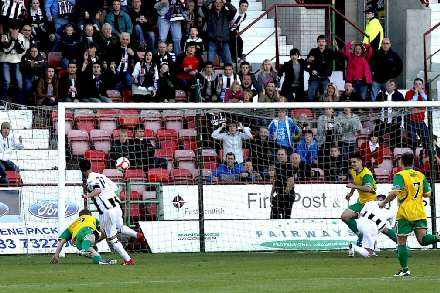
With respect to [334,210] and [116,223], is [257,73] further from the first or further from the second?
[116,223]

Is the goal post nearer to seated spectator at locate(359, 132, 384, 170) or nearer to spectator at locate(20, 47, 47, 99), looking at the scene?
seated spectator at locate(359, 132, 384, 170)

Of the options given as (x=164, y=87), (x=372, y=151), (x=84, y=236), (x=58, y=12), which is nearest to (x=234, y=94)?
(x=164, y=87)

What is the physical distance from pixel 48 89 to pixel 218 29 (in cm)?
459

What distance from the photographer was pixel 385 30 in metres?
33.8

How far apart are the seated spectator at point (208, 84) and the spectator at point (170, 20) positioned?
1.48 meters

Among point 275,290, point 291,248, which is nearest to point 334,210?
point 291,248

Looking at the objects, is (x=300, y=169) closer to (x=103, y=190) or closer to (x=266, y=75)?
(x=266, y=75)

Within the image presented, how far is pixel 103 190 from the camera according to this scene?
74.9 feet

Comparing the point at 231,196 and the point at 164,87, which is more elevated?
the point at 164,87

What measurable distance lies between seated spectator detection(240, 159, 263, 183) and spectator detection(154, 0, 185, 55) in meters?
4.84

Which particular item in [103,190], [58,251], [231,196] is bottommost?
[58,251]

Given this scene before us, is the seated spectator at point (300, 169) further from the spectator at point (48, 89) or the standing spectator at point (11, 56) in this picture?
the standing spectator at point (11, 56)

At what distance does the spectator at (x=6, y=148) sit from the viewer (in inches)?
1014

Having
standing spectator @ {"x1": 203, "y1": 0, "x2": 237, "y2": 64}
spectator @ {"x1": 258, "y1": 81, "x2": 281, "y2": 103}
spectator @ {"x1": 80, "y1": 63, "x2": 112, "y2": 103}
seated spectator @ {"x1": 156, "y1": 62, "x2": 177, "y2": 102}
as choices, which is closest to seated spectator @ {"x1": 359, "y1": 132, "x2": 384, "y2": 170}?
spectator @ {"x1": 258, "y1": 81, "x2": 281, "y2": 103}
